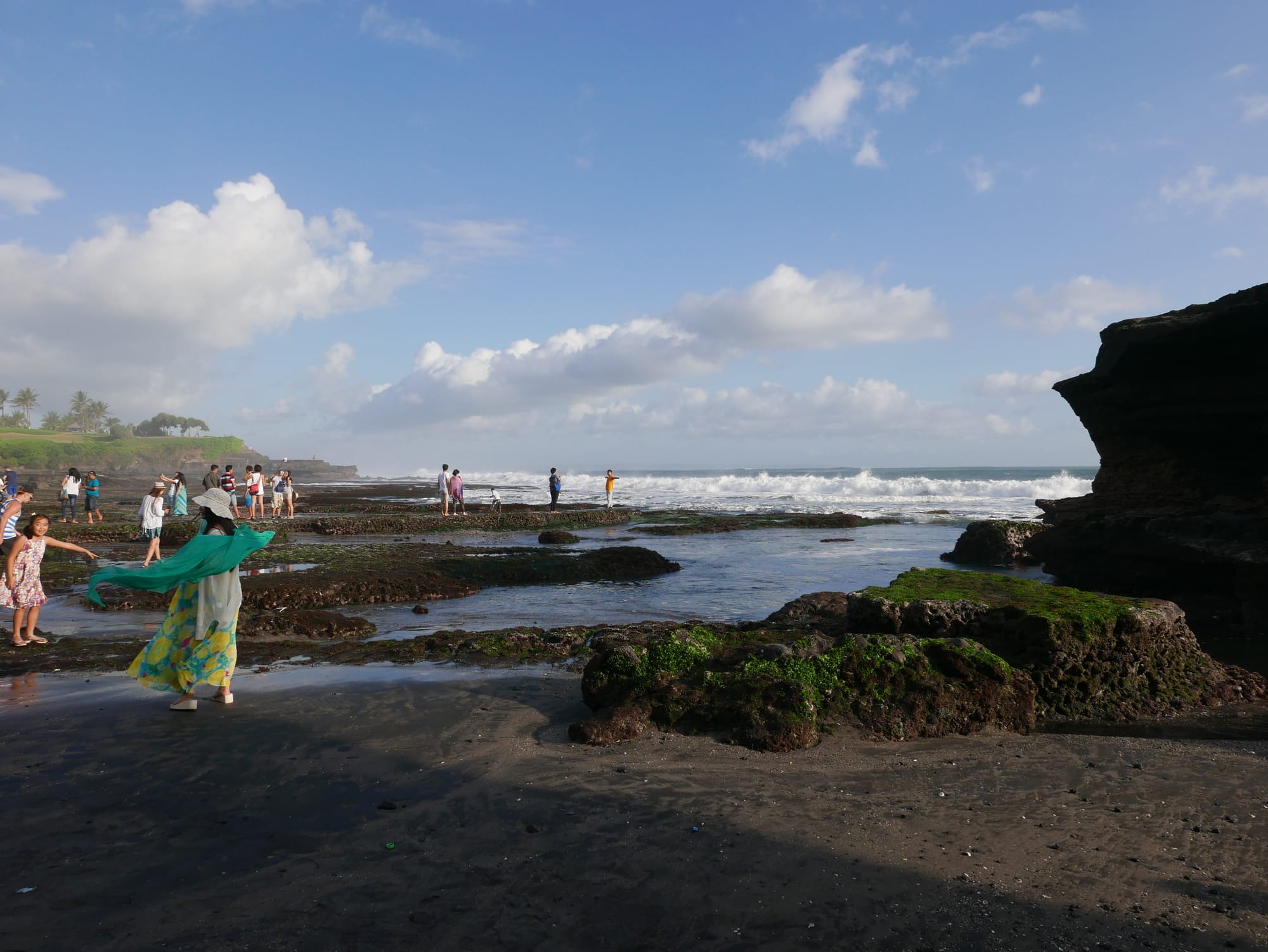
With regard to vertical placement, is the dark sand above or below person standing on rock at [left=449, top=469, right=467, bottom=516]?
below

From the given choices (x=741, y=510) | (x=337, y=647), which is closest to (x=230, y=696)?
(x=337, y=647)

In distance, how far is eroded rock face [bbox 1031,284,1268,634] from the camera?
11805 mm

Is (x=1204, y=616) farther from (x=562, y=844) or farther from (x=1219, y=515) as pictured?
(x=562, y=844)

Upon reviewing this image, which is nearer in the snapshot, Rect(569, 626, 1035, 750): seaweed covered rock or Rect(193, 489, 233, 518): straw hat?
Rect(569, 626, 1035, 750): seaweed covered rock

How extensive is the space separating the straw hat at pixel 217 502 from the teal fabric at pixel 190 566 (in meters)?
0.30

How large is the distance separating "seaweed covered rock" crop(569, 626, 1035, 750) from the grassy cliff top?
114 metres

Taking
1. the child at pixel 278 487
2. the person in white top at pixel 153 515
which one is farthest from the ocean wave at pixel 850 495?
the person in white top at pixel 153 515

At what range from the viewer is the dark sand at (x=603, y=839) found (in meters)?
3.49

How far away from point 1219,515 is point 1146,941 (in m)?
12.0

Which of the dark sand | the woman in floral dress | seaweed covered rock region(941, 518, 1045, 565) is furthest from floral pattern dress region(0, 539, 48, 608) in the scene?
seaweed covered rock region(941, 518, 1045, 565)

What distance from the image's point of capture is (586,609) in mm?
13727

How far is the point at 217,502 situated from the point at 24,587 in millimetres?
4770

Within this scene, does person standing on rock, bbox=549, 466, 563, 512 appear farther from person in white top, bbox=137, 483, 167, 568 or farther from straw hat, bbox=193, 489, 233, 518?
straw hat, bbox=193, 489, 233, 518

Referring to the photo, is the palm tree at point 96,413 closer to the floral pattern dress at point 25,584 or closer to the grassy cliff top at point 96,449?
the grassy cliff top at point 96,449
